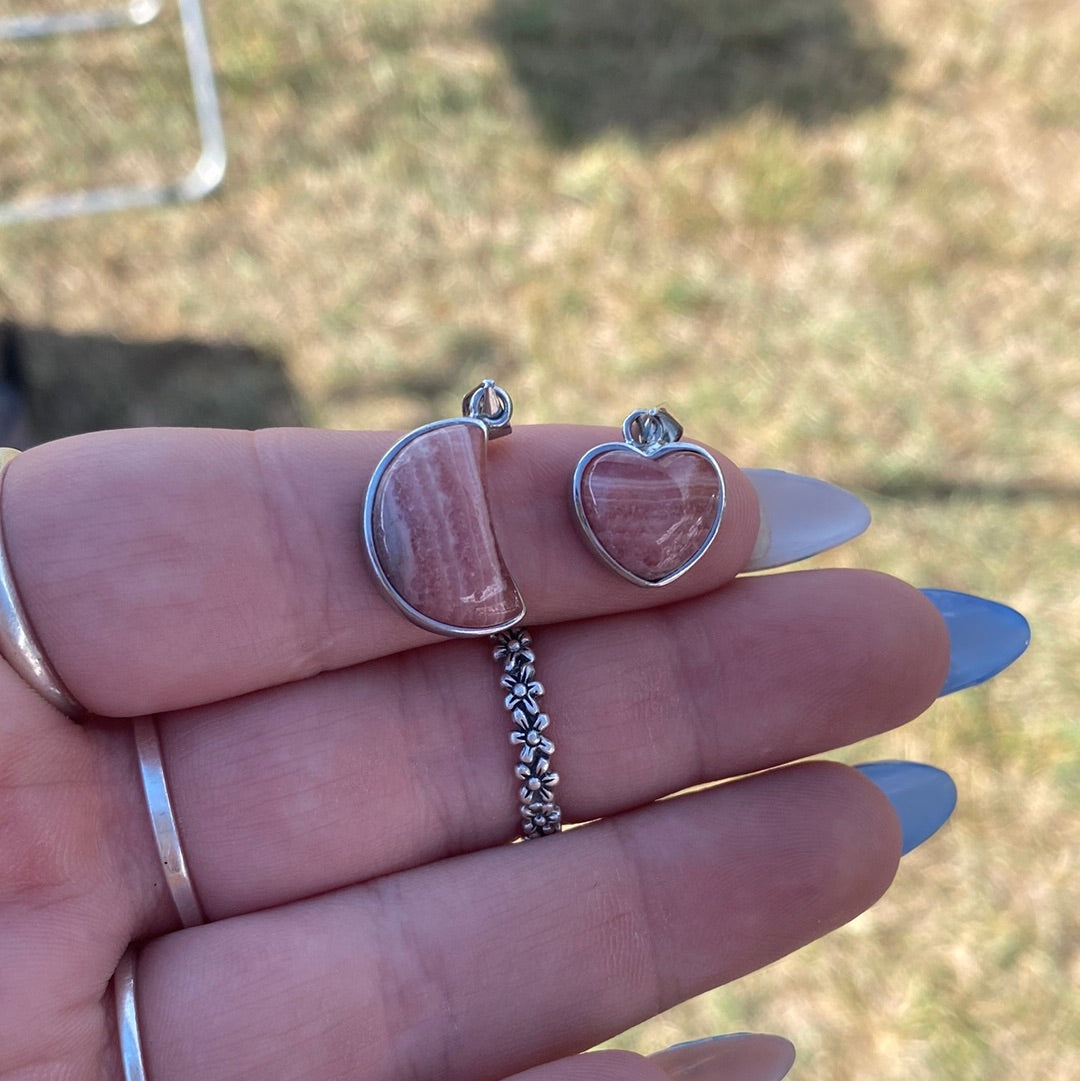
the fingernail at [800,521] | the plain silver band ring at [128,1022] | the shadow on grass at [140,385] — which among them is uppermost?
the shadow on grass at [140,385]

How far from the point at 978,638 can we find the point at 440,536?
43.2 inches

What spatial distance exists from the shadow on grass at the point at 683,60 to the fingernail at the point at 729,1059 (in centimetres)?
327

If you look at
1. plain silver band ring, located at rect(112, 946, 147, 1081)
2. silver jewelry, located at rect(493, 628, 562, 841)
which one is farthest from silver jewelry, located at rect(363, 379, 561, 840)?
plain silver band ring, located at rect(112, 946, 147, 1081)

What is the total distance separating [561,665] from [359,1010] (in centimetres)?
68

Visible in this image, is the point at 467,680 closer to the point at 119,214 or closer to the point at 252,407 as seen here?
the point at 252,407

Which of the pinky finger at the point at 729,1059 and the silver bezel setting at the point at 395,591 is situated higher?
the silver bezel setting at the point at 395,591

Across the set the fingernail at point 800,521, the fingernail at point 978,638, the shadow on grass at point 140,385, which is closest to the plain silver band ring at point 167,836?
the fingernail at point 800,521

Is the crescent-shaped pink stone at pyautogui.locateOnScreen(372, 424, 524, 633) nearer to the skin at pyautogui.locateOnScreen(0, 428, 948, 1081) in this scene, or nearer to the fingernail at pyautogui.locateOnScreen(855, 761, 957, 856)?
the skin at pyautogui.locateOnScreen(0, 428, 948, 1081)

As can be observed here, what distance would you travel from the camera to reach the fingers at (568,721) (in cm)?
189

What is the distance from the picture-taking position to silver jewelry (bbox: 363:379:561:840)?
1.87 metres

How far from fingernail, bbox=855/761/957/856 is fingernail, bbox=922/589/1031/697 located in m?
0.18

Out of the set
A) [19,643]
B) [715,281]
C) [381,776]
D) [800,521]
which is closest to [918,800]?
[800,521]

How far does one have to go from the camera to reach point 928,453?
3.49 metres

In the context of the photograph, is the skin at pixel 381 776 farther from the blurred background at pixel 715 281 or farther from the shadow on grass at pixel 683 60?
the shadow on grass at pixel 683 60
